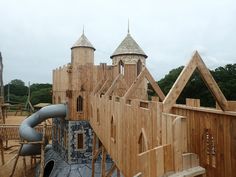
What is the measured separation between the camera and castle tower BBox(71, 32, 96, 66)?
16.9 metres

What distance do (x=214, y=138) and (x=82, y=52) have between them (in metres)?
13.6

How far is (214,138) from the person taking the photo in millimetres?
4688

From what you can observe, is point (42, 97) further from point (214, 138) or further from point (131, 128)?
point (214, 138)

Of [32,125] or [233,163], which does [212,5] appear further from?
[233,163]

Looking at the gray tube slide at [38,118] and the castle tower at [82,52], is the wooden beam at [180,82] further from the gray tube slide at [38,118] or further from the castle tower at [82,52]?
the castle tower at [82,52]

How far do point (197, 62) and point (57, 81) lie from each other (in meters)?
16.6

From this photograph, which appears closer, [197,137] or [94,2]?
[197,137]

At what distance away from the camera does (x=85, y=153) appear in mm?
15320

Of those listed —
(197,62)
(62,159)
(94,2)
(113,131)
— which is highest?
(94,2)

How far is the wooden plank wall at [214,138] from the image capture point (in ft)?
13.9

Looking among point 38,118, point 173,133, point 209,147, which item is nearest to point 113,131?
point 209,147

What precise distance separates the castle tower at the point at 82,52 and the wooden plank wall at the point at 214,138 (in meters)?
12.2

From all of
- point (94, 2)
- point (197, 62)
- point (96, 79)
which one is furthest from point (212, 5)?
point (197, 62)

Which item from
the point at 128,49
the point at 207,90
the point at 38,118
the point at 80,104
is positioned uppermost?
the point at 128,49
